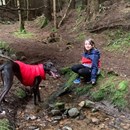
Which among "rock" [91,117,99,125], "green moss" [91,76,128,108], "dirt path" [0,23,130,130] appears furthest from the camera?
"green moss" [91,76,128,108]

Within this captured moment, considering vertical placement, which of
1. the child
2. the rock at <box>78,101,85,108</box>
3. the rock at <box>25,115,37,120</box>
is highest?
the child

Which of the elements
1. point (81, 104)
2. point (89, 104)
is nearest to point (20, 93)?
point (81, 104)

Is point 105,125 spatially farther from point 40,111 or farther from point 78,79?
point 78,79

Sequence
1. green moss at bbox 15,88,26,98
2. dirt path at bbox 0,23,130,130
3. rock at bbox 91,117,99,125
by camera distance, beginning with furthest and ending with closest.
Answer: green moss at bbox 15,88,26,98, rock at bbox 91,117,99,125, dirt path at bbox 0,23,130,130

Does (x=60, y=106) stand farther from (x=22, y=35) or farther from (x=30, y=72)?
(x=22, y=35)

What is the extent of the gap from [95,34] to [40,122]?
7.63 meters

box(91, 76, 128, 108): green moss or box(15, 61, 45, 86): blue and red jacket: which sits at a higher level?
box(15, 61, 45, 86): blue and red jacket

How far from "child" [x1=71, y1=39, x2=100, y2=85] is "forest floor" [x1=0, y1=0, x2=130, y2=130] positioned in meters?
0.64

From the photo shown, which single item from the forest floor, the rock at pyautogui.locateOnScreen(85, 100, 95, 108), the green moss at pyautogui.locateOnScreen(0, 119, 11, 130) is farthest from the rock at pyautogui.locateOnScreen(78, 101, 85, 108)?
the green moss at pyautogui.locateOnScreen(0, 119, 11, 130)

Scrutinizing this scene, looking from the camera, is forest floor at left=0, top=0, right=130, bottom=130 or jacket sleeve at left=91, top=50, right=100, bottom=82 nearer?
forest floor at left=0, top=0, right=130, bottom=130

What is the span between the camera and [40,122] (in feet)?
22.1

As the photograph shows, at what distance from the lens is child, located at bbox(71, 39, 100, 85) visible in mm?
8078

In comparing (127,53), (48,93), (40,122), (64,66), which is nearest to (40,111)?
(40,122)

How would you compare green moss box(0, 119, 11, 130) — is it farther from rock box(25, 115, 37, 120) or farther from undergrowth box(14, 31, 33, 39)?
undergrowth box(14, 31, 33, 39)
